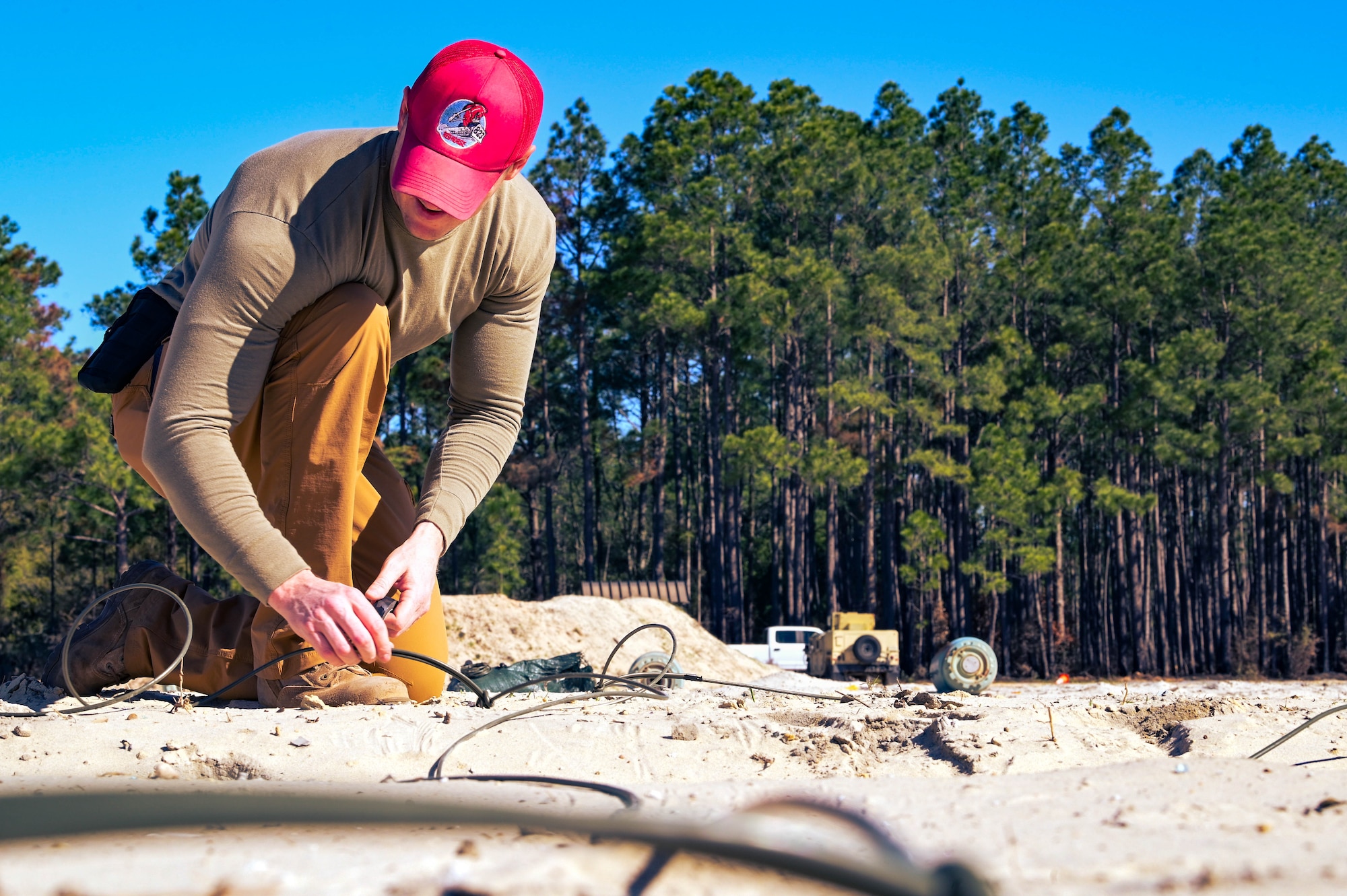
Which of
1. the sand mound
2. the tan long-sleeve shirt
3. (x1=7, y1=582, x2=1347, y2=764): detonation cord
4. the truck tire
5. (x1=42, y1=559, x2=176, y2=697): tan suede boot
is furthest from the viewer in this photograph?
the truck tire

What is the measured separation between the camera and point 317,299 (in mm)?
2502

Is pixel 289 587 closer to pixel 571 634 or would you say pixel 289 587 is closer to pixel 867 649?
pixel 571 634

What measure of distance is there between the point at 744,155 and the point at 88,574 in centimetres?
1997

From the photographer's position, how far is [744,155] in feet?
79.7

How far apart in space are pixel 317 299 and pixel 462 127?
620 mm

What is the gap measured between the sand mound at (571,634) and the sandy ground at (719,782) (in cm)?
488

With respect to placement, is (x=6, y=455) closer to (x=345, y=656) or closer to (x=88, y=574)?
(x=88, y=574)

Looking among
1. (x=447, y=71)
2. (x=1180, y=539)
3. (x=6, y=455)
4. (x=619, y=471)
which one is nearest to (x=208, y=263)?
(x=447, y=71)

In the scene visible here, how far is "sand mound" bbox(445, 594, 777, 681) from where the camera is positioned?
830cm

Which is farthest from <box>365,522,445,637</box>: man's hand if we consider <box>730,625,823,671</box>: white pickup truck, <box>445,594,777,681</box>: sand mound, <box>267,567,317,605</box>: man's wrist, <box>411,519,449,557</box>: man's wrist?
<box>730,625,823,671</box>: white pickup truck

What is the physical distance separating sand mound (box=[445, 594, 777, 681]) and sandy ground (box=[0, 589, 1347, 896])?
4.88 m

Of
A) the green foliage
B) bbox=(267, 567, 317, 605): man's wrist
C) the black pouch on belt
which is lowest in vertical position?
bbox=(267, 567, 317, 605): man's wrist

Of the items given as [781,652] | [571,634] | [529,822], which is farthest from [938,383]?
[529,822]

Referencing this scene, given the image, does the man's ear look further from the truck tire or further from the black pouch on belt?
the truck tire
